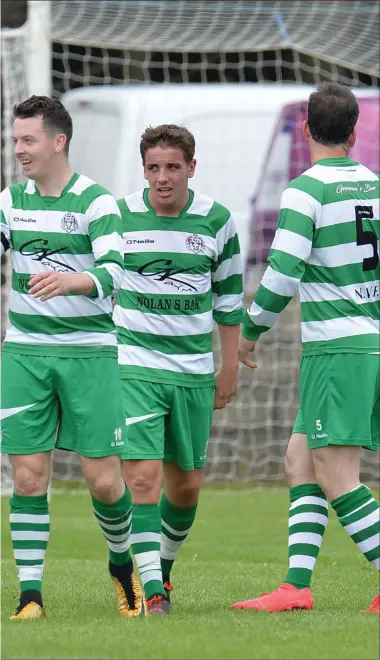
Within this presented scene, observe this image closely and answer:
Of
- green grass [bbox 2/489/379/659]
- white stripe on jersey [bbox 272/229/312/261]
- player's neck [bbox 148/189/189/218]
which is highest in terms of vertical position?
player's neck [bbox 148/189/189/218]

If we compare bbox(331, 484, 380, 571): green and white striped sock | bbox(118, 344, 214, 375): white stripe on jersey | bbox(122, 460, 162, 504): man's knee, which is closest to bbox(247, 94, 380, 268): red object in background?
bbox(118, 344, 214, 375): white stripe on jersey

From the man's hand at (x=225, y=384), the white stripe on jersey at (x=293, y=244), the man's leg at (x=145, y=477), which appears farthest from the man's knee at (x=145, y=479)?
the white stripe on jersey at (x=293, y=244)

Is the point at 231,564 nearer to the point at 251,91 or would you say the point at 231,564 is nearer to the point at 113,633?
the point at 113,633

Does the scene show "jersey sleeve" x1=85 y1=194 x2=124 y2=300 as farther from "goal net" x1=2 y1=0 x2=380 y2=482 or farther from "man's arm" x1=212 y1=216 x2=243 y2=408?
"goal net" x1=2 y1=0 x2=380 y2=482

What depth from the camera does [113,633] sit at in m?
5.43

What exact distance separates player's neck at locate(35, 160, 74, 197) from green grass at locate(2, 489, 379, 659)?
1718 mm

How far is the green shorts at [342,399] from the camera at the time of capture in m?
5.95

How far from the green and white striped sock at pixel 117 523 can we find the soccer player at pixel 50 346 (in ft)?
0.13

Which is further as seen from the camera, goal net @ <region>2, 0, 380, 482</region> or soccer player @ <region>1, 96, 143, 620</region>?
goal net @ <region>2, 0, 380, 482</region>

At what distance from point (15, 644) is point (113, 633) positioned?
1.41ft

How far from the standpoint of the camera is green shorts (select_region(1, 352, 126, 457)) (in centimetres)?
609

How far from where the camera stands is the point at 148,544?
6.39 m

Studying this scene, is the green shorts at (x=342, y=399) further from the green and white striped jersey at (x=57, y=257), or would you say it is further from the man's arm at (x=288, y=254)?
the green and white striped jersey at (x=57, y=257)


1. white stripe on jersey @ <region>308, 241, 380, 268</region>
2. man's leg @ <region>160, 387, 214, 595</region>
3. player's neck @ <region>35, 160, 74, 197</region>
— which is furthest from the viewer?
man's leg @ <region>160, 387, 214, 595</region>
